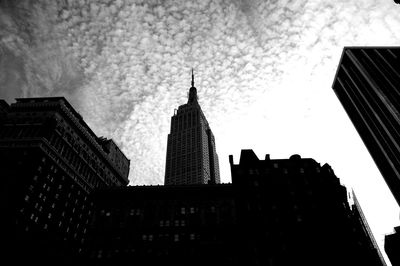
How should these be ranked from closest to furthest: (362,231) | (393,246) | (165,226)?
(165,226) < (393,246) < (362,231)

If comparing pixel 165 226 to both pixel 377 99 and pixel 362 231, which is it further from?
pixel 377 99

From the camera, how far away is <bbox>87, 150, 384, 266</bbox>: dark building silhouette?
66000 millimetres

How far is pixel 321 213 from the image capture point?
7075 cm

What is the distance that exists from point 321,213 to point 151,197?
41894 millimetres

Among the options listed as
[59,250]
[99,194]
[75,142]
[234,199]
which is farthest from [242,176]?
[75,142]

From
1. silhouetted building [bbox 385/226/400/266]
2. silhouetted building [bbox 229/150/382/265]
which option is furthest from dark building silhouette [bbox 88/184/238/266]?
silhouetted building [bbox 385/226/400/266]

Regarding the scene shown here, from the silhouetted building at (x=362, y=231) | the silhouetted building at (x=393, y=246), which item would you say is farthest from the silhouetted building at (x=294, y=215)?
the silhouetted building at (x=393, y=246)

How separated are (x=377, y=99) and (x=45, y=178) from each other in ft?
378

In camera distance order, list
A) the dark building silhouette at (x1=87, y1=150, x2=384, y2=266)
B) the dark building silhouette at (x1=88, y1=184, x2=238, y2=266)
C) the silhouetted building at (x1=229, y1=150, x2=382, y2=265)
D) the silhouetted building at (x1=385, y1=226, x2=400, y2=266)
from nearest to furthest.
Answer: the silhouetted building at (x1=229, y1=150, x2=382, y2=265) < the dark building silhouette at (x1=87, y1=150, x2=384, y2=266) < the dark building silhouette at (x1=88, y1=184, x2=238, y2=266) < the silhouetted building at (x1=385, y1=226, x2=400, y2=266)

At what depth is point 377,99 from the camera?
110 meters

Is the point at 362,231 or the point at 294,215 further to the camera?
the point at 362,231

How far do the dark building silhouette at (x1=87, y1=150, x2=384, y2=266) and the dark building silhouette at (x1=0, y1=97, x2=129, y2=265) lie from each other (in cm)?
1045

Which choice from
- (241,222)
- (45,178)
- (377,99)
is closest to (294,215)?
(241,222)

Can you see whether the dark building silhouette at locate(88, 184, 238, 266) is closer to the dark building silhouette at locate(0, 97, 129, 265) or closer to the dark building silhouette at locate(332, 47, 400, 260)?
the dark building silhouette at locate(0, 97, 129, 265)
